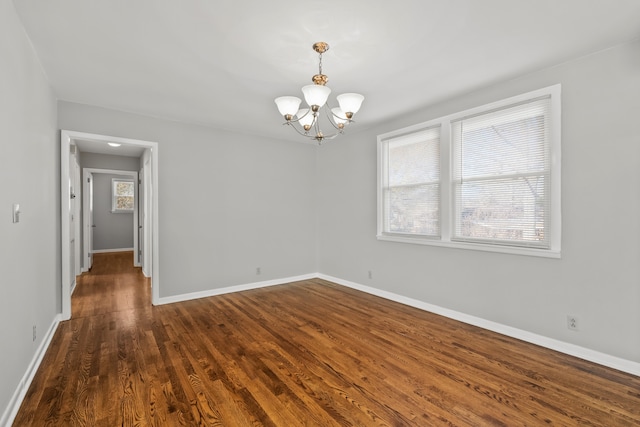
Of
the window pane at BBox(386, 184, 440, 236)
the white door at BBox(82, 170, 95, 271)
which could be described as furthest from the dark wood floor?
the white door at BBox(82, 170, 95, 271)

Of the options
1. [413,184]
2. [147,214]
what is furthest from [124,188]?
[413,184]

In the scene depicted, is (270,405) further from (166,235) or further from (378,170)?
(378,170)

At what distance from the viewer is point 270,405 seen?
208 centimetres

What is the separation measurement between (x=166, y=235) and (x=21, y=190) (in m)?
2.25

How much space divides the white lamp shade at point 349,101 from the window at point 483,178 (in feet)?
5.38

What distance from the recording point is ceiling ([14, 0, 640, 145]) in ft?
6.81

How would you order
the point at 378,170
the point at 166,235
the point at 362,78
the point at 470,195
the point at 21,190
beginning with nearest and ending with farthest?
the point at 21,190
the point at 362,78
the point at 470,195
the point at 166,235
the point at 378,170

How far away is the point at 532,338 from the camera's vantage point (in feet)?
9.94

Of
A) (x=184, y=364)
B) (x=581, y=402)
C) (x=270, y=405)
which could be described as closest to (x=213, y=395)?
(x=270, y=405)

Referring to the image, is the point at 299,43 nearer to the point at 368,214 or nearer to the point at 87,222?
the point at 368,214

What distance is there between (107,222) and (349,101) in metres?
9.60

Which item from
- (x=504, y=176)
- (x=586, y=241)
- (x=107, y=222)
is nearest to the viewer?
(x=586, y=241)

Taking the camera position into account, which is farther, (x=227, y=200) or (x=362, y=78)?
(x=227, y=200)

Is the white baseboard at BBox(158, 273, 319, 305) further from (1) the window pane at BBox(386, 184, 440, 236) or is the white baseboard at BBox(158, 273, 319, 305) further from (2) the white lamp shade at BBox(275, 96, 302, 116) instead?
(2) the white lamp shade at BBox(275, 96, 302, 116)
